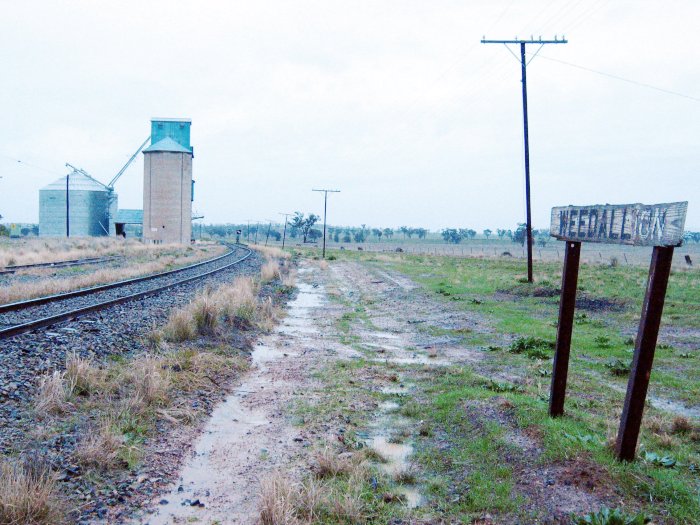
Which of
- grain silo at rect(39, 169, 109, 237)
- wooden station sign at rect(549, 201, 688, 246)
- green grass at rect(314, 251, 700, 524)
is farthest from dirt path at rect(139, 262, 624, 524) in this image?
grain silo at rect(39, 169, 109, 237)

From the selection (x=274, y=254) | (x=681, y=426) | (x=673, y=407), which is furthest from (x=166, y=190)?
(x=681, y=426)

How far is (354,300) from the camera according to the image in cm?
2277

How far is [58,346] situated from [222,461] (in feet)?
15.3

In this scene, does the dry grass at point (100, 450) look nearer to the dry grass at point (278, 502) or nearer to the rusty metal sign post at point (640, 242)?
the dry grass at point (278, 502)

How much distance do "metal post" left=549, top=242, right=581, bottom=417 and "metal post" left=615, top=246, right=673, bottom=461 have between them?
4.19 ft

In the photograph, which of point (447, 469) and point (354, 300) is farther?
point (354, 300)

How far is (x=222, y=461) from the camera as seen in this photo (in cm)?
622

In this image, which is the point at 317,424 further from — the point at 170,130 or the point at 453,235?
the point at 453,235

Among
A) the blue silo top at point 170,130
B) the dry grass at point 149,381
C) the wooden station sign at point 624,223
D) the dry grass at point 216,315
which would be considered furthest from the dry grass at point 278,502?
the blue silo top at point 170,130

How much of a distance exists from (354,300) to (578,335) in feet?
34.3

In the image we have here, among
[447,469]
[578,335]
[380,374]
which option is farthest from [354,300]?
[447,469]

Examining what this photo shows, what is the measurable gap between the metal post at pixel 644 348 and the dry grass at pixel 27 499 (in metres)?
4.70

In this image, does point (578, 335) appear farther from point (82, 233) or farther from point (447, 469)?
point (82, 233)

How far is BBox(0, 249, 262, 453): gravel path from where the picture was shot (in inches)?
247
